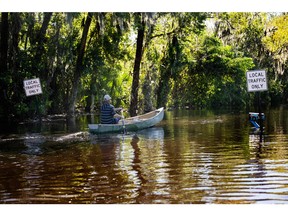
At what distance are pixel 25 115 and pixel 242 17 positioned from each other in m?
7.03

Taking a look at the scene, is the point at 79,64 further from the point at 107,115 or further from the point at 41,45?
the point at 107,115

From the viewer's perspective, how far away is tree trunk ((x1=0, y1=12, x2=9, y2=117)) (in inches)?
490

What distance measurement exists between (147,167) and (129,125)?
4562 mm

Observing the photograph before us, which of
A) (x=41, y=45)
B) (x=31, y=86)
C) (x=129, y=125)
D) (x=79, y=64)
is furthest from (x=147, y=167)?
(x=79, y=64)

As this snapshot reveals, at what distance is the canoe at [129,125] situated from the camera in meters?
10.5

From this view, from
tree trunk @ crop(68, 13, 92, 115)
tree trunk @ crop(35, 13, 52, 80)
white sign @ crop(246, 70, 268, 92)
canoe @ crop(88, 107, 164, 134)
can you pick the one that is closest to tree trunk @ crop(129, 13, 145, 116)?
tree trunk @ crop(68, 13, 92, 115)

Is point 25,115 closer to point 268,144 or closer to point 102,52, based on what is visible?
point 102,52

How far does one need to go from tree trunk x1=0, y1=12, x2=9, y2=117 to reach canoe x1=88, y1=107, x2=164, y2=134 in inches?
116

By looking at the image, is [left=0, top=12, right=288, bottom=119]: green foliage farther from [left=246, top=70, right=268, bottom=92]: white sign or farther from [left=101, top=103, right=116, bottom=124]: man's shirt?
[left=246, top=70, right=268, bottom=92]: white sign

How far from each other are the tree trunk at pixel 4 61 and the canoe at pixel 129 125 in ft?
9.67

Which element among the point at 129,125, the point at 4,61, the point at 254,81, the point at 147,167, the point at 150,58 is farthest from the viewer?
the point at 150,58

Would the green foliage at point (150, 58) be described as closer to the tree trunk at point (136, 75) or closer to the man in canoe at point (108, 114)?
the tree trunk at point (136, 75)

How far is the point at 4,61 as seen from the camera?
44.9ft

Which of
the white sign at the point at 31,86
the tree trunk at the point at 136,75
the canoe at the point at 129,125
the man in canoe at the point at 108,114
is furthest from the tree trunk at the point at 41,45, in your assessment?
the white sign at the point at 31,86
